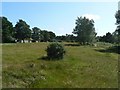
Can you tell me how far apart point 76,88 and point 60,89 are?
1352 mm

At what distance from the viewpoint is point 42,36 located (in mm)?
187250

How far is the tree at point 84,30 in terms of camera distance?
118 meters

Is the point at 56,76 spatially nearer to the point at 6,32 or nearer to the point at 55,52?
the point at 55,52

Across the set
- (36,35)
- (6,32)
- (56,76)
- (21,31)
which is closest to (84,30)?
(6,32)

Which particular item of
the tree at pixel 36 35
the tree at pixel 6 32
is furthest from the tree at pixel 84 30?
the tree at pixel 36 35

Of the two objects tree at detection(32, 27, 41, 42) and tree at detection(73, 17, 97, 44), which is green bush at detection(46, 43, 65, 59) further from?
tree at detection(32, 27, 41, 42)

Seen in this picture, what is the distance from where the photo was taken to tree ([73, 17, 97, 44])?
4628 inches

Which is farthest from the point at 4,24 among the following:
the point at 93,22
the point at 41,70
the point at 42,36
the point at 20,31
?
the point at 41,70

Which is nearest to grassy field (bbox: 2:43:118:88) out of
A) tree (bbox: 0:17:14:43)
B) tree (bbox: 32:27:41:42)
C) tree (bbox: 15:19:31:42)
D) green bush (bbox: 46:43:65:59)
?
green bush (bbox: 46:43:65:59)

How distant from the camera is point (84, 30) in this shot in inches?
4722

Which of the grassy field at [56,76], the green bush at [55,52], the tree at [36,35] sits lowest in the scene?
the grassy field at [56,76]

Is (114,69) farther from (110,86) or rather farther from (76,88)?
(76,88)

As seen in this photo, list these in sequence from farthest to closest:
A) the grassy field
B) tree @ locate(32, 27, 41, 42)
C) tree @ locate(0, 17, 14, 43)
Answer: tree @ locate(32, 27, 41, 42) → tree @ locate(0, 17, 14, 43) → the grassy field

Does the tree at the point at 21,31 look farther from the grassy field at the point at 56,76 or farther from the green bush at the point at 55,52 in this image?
the grassy field at the point at 56,76
